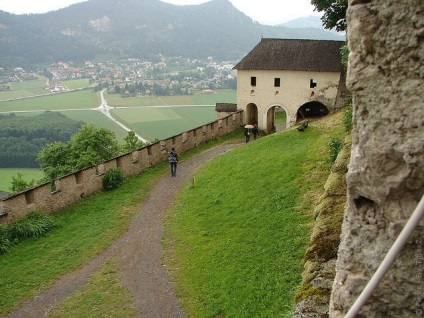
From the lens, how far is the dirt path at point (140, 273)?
12.4 m

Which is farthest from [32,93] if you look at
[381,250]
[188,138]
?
[381,250]

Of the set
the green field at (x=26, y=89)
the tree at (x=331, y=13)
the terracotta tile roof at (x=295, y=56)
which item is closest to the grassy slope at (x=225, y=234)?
the tree at (x=331, y=13)

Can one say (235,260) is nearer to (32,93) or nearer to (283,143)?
(283,143)

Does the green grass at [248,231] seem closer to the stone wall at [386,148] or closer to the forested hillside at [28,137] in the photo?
the stone wall at [386,148]

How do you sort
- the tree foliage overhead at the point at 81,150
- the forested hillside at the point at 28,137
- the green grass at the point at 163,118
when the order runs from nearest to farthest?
1. the tree foliage overhead at the point at 81,150
2. the forested hillside at the point at 28,137
3. the green grass at the point at 163,118

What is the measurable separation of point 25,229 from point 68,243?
7.01 ft

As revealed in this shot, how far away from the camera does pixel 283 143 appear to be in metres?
23.7

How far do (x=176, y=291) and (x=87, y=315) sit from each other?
2.64 metres

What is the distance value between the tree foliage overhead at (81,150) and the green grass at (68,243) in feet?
41.7

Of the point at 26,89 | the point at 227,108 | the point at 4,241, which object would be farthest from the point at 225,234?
the point at 26,89

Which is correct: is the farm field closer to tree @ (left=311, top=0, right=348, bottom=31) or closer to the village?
the village

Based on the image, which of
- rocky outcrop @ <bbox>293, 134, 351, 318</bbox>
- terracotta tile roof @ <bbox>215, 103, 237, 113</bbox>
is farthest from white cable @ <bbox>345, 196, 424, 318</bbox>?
terracotta tile roof @ <bbox>215, 103, 237, 113</bbox>

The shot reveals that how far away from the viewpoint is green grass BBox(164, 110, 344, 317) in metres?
11.0

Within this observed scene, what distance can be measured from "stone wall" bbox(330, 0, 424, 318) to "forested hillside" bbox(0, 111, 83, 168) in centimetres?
7491
